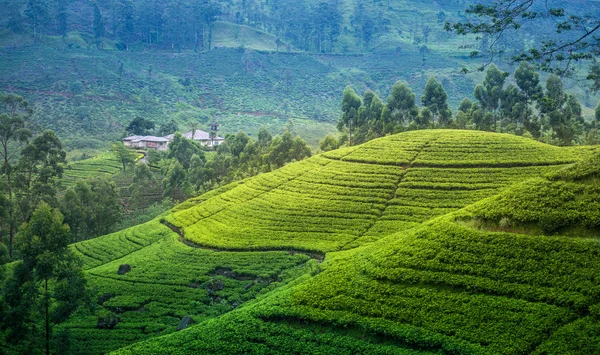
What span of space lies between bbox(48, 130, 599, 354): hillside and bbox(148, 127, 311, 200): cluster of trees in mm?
10236

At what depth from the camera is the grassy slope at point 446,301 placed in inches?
842

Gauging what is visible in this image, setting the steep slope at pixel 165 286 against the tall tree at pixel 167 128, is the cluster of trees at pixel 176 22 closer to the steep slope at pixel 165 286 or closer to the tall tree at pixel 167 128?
the tall tree at pixel 167 128

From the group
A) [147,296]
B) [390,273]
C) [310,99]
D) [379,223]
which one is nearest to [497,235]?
[390,273]

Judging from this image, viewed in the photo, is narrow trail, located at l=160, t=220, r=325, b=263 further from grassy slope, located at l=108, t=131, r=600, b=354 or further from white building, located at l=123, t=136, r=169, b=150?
white building, located at l=123, t=136, r=169, b=150

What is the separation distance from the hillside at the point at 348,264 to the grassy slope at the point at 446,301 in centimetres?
8

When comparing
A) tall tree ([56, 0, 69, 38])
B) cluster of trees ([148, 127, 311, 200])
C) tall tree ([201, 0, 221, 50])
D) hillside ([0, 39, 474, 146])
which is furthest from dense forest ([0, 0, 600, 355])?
tall tree ([201, 0, 221, 50])

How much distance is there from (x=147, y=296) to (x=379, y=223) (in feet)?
59.0

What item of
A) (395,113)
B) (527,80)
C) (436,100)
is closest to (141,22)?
(395,113)

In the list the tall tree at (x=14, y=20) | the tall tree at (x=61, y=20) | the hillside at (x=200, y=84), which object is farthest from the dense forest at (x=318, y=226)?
the tall tree at (x=61, y=20)

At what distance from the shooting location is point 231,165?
2844 inches

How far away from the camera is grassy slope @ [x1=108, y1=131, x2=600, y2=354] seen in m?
21.4

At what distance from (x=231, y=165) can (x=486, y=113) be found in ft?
114

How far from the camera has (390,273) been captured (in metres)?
26.6

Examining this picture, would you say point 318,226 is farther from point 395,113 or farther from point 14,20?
point 14,20
